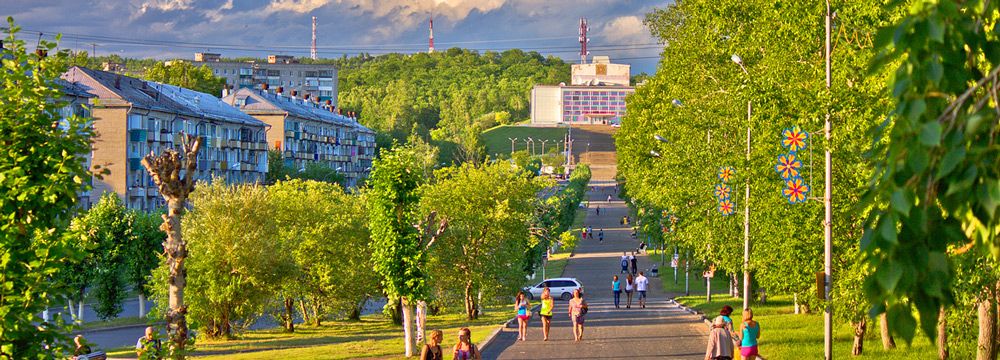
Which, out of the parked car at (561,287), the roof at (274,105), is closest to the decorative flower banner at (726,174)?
the parked car at (561,287)

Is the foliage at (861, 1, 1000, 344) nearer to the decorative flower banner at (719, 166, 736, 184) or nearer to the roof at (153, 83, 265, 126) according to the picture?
the decorative flower banner at (719, 166, 736, 184)

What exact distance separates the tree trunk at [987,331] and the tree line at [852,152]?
3 cm

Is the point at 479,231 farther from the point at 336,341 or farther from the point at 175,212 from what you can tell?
the point at 175,212

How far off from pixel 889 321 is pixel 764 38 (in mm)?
26426

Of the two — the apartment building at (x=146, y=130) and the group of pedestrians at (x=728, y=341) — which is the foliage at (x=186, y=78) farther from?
the group of pedestrians at (x=728, y=341)

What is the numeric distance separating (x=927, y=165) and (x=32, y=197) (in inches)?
416

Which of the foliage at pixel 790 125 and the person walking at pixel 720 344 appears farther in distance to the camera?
the foliage at pixel 790 125

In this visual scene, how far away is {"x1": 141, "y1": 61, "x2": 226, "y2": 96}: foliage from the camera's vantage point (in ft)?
473

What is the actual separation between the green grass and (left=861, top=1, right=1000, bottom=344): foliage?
15.0 m

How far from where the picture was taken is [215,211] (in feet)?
152

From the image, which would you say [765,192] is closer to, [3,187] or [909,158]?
[3,187]

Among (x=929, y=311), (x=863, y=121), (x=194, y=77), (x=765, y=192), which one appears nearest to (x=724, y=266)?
(x=765, y=192)

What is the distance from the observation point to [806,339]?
31516 mm

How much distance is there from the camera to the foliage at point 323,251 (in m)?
49.0
